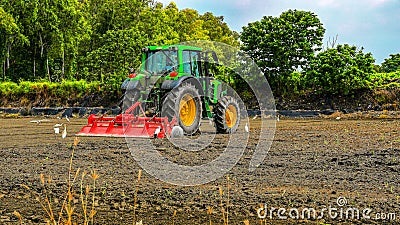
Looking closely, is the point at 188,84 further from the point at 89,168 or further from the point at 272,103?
the point at 272,103

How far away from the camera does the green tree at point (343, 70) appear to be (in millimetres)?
23609

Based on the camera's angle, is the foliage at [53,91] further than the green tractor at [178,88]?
Yes

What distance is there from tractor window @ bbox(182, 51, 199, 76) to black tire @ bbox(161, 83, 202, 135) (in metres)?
0.47

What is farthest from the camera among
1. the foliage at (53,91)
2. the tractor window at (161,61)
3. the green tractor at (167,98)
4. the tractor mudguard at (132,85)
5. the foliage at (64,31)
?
the foliage at (64,31)

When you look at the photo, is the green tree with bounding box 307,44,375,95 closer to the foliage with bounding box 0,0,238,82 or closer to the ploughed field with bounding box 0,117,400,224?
the ploughed field with bounding box 0,117,400,224

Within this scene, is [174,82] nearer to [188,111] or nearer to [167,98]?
[167,98]

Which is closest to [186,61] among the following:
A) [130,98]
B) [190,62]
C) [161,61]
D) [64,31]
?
[190,62]

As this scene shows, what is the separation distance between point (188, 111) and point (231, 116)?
5.57 feet

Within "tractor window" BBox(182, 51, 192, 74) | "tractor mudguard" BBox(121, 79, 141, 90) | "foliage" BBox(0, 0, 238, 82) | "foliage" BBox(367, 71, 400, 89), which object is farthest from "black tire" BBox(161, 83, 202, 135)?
"foliage" BBox(0, 0, 238, 82)

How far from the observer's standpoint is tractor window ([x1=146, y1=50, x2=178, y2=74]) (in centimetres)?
1329

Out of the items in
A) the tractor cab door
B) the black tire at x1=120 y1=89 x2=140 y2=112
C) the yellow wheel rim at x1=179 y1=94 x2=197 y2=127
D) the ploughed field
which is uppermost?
the tractor cab door

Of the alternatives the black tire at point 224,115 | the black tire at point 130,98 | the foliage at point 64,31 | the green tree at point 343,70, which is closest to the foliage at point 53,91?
the foliage at point 64,31

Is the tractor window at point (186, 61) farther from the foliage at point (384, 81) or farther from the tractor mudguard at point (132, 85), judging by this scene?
the foliage at point (384, 81)

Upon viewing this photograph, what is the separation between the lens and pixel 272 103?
84.9ft
